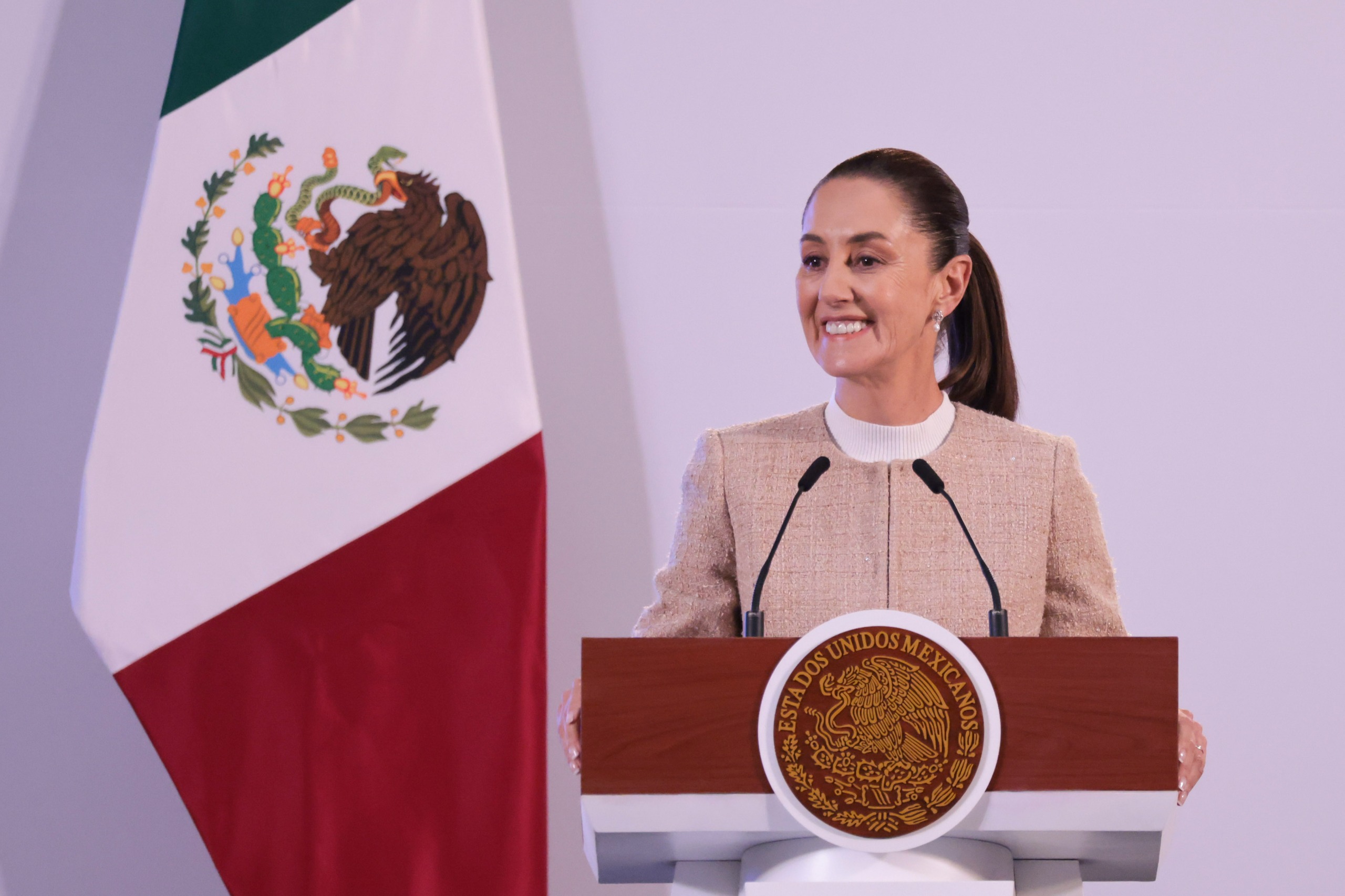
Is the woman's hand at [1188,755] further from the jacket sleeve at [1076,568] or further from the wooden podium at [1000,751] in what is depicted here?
the jacket sleeve at [1076,568]

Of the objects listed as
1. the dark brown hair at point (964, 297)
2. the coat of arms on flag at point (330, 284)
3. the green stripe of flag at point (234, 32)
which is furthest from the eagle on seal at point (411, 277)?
the dark brown hair at point (964, 297)

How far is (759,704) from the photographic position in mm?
1133

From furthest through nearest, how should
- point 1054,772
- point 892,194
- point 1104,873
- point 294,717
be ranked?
1. point 294,717
2. point 892,194
3. point 1104,873
4. point 1054,772

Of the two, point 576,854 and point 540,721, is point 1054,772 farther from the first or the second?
point 576,854

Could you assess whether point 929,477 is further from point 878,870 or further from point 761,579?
point 878,870

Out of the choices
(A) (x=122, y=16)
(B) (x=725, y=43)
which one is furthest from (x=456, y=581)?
(A) (x=122, y=16)

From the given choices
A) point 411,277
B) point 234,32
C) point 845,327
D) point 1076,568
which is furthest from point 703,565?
point 234,32

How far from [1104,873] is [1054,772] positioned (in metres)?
0.28

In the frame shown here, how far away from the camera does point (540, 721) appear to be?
213 cm

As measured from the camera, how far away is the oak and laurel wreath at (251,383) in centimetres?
211

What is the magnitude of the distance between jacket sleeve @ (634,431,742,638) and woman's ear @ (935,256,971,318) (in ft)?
1.19

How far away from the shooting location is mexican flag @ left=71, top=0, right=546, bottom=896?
2.06 metres

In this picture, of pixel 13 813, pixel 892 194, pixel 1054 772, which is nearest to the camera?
pixel 1054 772

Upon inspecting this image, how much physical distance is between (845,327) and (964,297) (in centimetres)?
30
